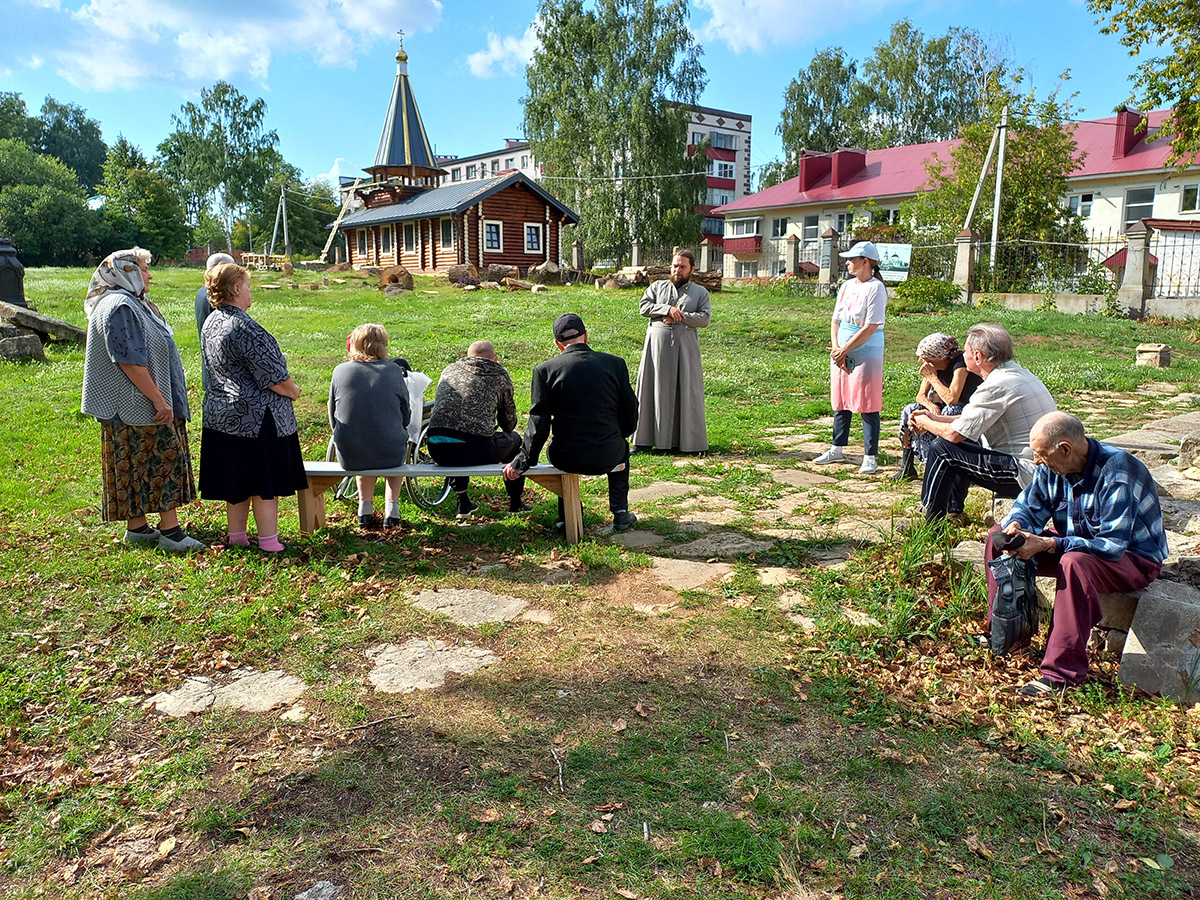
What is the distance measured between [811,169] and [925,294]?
21473mm

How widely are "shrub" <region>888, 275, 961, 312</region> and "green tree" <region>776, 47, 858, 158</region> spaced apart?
2675 centimetres

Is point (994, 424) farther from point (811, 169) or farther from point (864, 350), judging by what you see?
point (811, 169)

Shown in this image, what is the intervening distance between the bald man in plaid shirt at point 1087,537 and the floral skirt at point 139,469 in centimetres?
496

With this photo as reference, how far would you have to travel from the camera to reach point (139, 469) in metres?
5.46

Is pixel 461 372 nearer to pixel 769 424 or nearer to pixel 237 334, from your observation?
pixel 237 334

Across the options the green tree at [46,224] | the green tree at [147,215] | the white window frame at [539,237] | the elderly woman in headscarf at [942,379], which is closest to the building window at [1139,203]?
the white window frame at [539,237]

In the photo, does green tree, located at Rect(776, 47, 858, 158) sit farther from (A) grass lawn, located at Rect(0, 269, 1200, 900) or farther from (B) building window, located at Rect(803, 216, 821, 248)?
(A) grass lawn, located at Rect(0, 269, 1200, 900)

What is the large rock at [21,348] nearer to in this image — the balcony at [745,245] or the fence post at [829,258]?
the fence post at [829,258]

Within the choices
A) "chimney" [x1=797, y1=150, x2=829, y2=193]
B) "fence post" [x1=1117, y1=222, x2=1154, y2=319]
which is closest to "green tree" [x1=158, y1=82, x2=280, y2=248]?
"chimney" [x1=797, y1=150, x2=829, y2=193]

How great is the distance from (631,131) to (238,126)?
1256 inches

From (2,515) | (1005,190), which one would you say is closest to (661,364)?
(2,515)

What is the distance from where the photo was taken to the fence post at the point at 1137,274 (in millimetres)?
20953

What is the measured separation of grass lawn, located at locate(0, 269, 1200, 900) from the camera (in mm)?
2670

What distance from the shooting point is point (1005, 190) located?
25.6 meters
